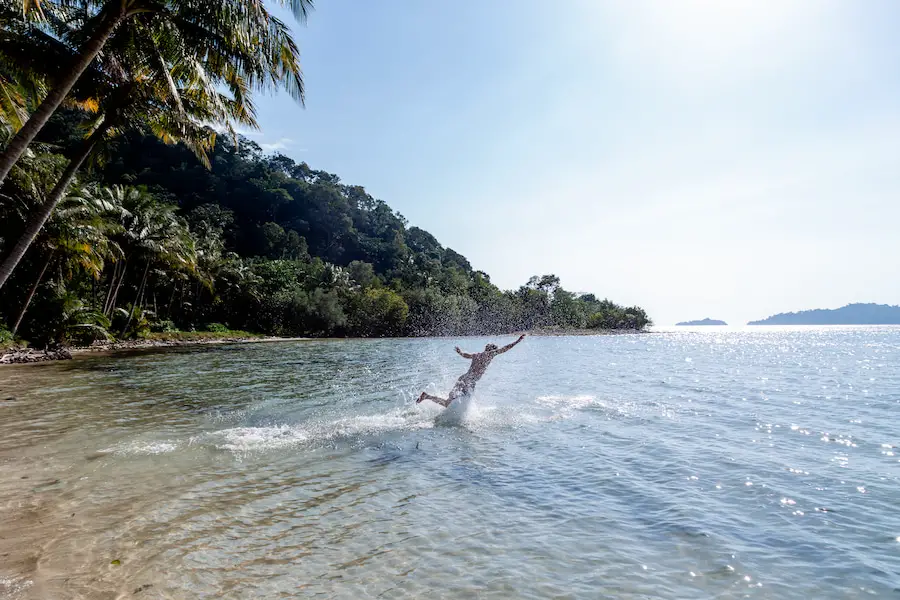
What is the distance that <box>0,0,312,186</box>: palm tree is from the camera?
9461 mm

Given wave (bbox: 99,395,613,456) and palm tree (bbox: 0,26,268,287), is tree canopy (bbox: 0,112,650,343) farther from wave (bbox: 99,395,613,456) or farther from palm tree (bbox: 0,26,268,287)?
wave (bbox: 99,395,613,456)

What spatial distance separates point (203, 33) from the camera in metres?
11.4

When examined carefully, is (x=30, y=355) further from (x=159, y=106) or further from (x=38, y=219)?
(x=38, y=219)

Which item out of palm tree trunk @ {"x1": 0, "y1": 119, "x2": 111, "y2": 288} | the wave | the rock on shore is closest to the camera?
the wave

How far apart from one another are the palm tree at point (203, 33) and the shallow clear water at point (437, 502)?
22.8ft

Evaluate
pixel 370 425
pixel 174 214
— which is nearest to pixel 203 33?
pixel 370 425

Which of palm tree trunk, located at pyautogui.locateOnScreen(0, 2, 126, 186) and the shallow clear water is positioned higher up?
palm tree trunk, located at pyautogui.locateOnScreen(0, 2, 126, 186)

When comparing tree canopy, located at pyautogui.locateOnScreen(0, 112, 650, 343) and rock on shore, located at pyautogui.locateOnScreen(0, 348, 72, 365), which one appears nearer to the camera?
rock on shore, located at pyautogui.locateOnScreen(0, 348, 72, 365)

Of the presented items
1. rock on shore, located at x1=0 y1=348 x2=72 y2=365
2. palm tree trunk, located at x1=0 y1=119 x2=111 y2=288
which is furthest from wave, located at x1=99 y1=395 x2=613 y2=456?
rock on shore, located at x1=0 y1=348 x2=72 y2=365

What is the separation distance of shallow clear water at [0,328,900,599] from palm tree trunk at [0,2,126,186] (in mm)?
5301

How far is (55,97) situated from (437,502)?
1036cm

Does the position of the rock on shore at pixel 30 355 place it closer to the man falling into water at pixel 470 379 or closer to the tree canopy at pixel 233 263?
the tree canopy at pixel 233 263

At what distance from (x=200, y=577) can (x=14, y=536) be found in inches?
99.5

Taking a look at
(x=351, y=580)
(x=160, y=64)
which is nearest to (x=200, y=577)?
(x=351, y=580)
